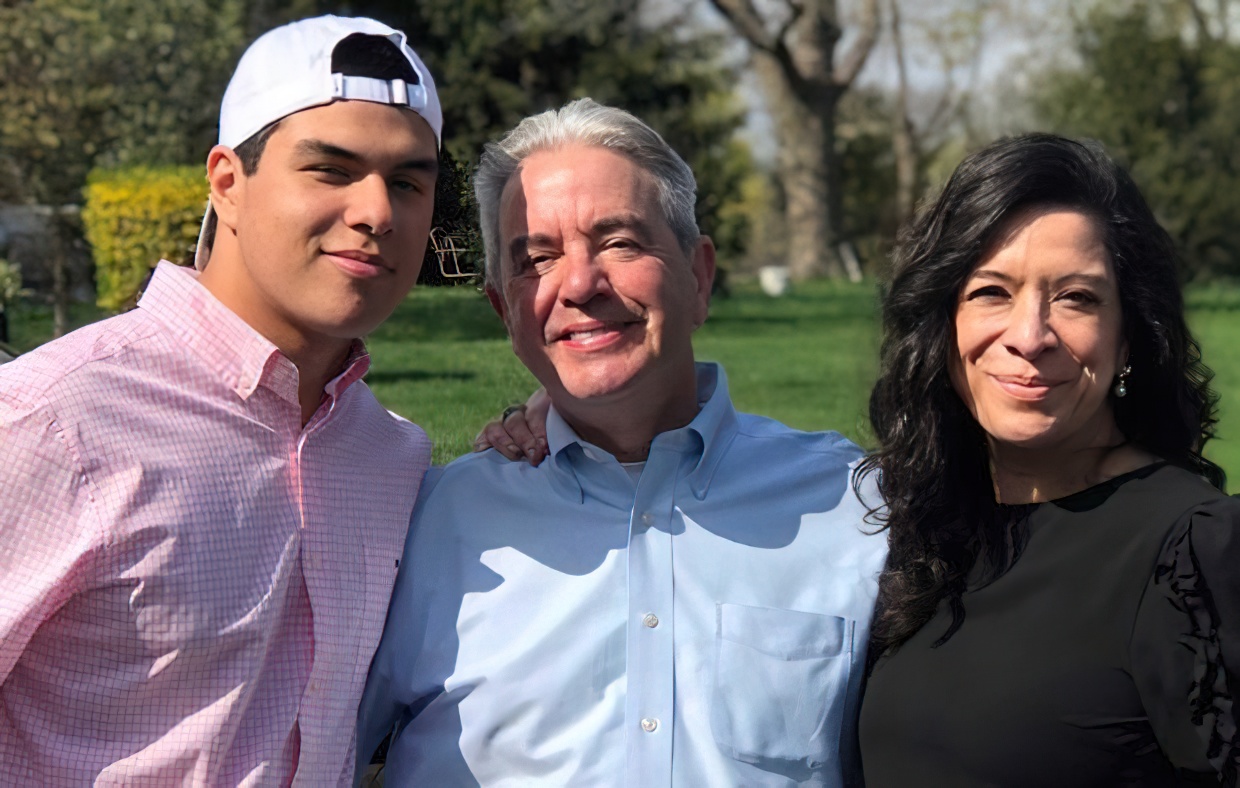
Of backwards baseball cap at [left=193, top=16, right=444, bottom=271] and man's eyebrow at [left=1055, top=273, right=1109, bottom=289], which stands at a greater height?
backwards baseball cap at [left=193, top=16, right=444, bottom=271]

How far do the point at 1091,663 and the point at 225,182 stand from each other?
1.80 meters

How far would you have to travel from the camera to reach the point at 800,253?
72.8 feet

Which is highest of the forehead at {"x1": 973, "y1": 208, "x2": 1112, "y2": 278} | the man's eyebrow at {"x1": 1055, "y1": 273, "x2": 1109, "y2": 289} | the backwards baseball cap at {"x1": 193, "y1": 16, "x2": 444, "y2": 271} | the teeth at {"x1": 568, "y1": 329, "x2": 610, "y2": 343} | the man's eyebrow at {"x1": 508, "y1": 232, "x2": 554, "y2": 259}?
the backwards baseball cap at {"x1": 193, "y1": 16, "x2": 444, "y2": 271}

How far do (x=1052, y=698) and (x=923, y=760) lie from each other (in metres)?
0.28

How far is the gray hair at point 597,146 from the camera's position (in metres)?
2.93

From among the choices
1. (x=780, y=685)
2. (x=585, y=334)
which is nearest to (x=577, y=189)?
(x=585, y=334)

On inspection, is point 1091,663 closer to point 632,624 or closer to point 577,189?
point 632,624

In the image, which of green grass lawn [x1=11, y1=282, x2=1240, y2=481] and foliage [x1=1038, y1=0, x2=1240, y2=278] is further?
foliage [x1=1038, y1=0, x2=1240, y2=278]

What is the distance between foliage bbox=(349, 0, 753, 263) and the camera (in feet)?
43.9

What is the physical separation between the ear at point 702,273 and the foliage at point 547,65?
29.8 ft

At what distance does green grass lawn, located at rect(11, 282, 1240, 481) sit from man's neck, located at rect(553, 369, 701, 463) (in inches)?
20.5

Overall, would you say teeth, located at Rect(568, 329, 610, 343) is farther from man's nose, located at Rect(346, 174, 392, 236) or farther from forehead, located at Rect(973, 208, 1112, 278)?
forehead, located at Rect(973, 208, 1112, 278)

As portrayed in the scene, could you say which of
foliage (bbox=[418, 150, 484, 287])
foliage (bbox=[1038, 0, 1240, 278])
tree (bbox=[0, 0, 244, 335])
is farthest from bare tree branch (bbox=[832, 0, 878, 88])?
foliage (bbox=[418, 150, 484, 287])

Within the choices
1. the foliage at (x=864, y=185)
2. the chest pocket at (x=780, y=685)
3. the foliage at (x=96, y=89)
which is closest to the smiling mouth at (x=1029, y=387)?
the chest pocket at (x=780, y=685)
